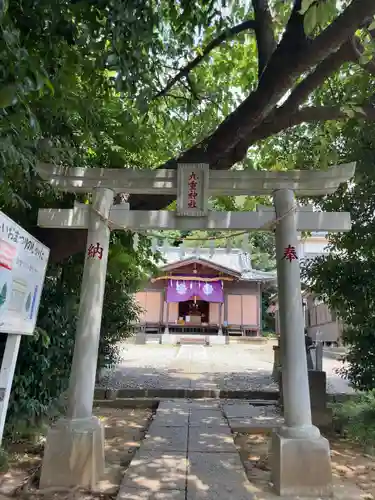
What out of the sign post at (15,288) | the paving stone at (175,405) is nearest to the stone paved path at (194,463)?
the paving stone at (175,405)

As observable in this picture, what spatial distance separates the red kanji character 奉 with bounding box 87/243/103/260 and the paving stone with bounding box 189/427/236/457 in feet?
7.60

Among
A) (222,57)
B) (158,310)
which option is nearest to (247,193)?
(222,57)

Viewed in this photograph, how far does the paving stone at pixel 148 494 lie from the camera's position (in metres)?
3.25

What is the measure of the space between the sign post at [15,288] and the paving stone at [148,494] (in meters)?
1.13

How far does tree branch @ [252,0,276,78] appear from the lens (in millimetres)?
4828

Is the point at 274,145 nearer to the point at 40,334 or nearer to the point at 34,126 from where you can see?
the point at 40,334

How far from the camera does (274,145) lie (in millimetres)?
7504

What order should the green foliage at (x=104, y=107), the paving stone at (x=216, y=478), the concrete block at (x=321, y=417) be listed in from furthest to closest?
the concrete block at (x=321, y=417)
the paving stone at (x=216, y=478)
the green foliage at (x=104, y=107)

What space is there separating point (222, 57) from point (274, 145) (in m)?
1.79

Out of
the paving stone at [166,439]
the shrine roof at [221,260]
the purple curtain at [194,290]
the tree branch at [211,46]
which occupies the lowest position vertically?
the paving stone at [166,439]

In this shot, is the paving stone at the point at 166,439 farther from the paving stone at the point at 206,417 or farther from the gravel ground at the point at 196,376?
the gravel ground at the point at 196,376

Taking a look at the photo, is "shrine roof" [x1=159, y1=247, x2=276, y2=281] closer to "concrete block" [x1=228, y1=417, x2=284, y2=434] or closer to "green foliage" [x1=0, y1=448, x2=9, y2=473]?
"concrete block" [x1=228, y1=417, x2=284, y2=434]

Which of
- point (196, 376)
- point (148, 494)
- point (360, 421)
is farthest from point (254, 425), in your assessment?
point (196, 376)

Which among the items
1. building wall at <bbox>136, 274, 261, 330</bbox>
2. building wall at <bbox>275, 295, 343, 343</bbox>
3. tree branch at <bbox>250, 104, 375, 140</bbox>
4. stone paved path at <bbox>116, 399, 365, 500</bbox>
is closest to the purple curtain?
building wall at <bbox>136, 274, 261, 330</bbox>
